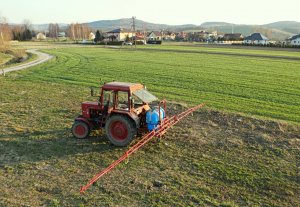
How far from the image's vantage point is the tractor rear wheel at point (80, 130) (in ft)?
37.7

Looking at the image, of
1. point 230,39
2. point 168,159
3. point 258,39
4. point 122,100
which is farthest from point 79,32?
point 168,159

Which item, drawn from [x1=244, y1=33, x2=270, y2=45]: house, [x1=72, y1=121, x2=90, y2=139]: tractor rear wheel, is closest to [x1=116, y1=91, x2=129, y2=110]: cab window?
[x1=72, y1=121, x2=90, y2=139]: tractor rear wheel

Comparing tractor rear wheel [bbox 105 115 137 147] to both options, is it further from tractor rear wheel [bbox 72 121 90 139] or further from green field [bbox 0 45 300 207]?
tractor rear wheel [bbox 72 121 90 139]

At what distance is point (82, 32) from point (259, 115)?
157 m

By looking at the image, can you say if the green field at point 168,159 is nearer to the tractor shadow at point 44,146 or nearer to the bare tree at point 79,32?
the tractor shadow at point 44,146

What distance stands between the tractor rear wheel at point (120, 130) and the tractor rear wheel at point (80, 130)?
3.60ft

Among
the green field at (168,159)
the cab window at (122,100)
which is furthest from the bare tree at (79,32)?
the cab window at (122,100)

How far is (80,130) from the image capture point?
11.6 m

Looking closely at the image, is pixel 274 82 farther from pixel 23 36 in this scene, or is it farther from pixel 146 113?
pixel 23 36

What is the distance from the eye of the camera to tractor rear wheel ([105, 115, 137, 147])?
34.1ft

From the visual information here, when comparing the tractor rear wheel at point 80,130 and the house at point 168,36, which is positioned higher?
the house at point 168,36

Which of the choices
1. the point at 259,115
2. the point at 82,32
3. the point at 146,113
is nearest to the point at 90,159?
the point at 146,113

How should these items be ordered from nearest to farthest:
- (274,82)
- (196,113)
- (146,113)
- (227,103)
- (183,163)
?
(183,163)
(146,113)
(196,113)
(227,103)
(274,82)

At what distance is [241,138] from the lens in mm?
11891
